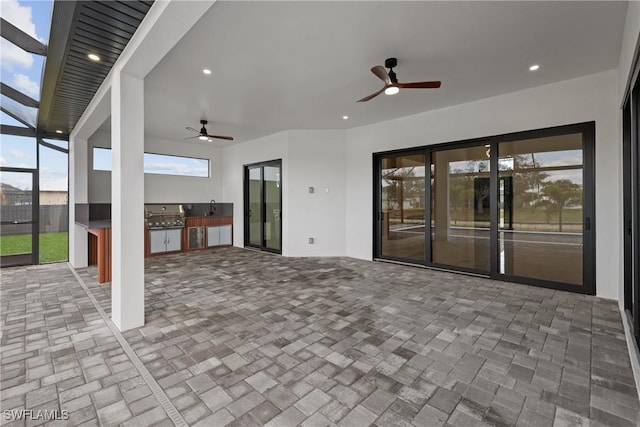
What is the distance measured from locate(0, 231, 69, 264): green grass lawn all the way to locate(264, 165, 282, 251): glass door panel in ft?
14.5

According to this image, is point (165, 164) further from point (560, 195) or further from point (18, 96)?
point (560, 195)

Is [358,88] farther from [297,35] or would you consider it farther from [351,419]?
[351,419]

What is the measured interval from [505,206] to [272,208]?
5.23m

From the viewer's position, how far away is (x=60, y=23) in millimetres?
2506

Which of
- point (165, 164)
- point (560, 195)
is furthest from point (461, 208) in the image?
point (165, 164)

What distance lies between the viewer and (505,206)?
189 inches

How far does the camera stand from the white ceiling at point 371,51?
2.68 metres

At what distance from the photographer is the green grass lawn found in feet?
18.7

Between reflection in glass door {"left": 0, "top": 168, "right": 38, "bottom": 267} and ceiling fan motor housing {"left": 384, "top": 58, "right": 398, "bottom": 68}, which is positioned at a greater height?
ceiling fan motor housing {"left": 384, "top": 58, "right": 398, "bottom": 68}

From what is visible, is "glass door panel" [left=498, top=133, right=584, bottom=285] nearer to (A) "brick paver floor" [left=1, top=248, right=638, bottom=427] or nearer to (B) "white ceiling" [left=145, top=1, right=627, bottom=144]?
(A) "brick paver floor" [left=1, top=248, right=638, bottom=427]

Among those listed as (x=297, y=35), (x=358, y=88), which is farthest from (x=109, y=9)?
(x=358, y=88)

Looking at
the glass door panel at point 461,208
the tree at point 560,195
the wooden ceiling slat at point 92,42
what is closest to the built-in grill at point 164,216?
the wooden ceiling slat at point 92,42

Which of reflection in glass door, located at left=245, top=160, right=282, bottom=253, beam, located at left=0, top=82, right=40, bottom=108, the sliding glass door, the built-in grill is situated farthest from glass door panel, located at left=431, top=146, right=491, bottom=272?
beam, located at left=0, top=82, right=40, bottom=108

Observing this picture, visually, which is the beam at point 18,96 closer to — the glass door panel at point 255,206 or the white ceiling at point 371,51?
the white ceiling at point 371,51
